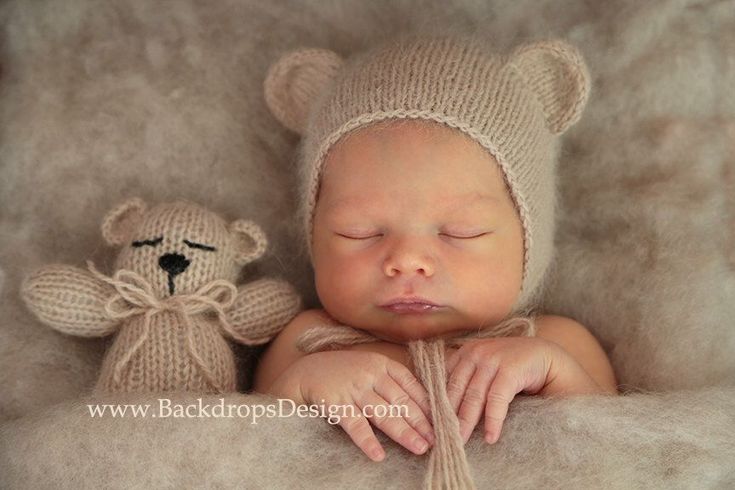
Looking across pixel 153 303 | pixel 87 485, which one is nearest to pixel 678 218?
pixel 153 303

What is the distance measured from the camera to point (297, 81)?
1545mm

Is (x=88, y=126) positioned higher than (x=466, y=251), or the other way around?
(x=88, y=126)

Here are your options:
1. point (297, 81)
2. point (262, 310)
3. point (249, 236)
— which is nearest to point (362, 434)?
point (262, 310)

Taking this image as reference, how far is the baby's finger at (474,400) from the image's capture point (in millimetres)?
1095

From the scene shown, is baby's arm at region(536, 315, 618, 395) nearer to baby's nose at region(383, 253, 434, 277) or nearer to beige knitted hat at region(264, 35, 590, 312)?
beige knitted hat at region(264, 35, 590, 312)

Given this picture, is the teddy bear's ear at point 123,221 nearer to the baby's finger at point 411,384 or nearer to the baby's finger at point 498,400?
the baby's finger at point 411,384

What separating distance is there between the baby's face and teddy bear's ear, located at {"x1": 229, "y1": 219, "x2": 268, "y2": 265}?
0.47 feet

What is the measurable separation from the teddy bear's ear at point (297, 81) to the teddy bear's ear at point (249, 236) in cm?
25

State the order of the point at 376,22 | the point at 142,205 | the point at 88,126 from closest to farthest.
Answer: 1. the point at 142,205
2. the point at 88,126
3. the point at 376,22

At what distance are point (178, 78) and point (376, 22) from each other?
42 cm

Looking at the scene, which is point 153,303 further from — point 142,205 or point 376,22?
point 376,22

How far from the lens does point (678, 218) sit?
4.75 feet

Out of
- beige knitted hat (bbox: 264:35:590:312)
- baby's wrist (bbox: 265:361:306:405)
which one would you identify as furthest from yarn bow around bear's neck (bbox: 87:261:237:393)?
beige knitted hat (bbox: 264:35:590:312)

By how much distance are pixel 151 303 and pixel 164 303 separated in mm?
20
